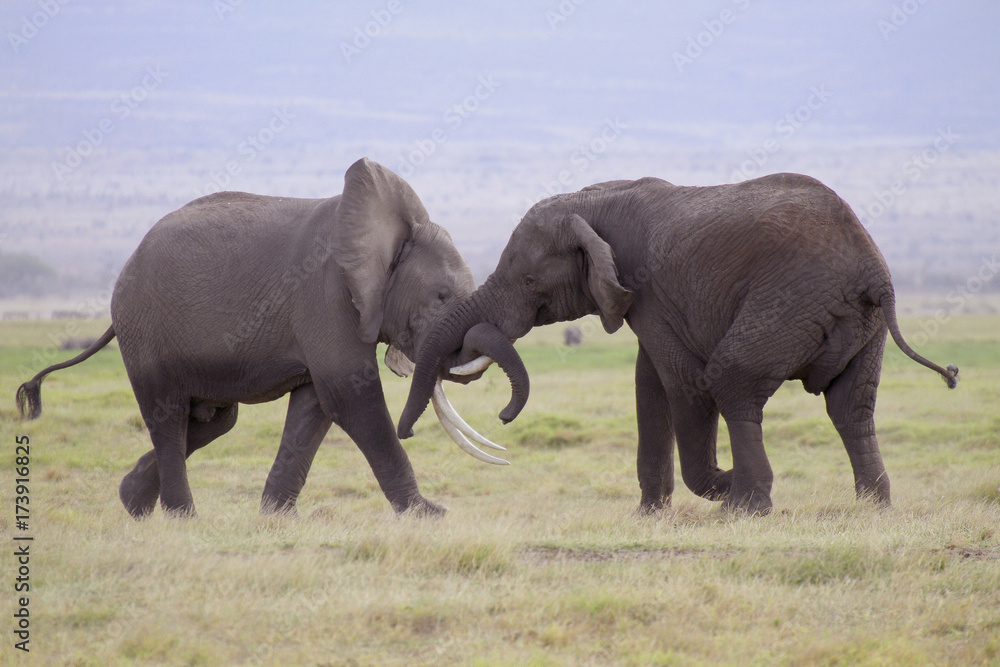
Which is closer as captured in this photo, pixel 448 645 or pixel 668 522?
pixel 448 645

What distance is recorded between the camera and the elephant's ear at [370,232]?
8289 mm

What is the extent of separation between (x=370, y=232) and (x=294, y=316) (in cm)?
88

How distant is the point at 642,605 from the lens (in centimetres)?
535

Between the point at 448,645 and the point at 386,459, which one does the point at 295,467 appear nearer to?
the point at 386,459

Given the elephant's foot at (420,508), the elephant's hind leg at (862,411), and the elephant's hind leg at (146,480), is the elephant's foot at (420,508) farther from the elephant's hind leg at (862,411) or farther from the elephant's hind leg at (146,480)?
the elephant's hind leg at (862,411)

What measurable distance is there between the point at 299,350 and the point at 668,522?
3.11 metres

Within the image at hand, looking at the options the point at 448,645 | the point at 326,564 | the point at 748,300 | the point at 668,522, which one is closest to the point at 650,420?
the point at 668,522

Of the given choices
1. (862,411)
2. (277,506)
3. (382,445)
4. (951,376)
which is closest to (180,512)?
(277,506)

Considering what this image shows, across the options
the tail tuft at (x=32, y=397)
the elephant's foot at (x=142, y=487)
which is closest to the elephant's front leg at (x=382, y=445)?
the elephant's foot at (x=142, y=487)

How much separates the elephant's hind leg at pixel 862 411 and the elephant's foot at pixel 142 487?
5.55 m

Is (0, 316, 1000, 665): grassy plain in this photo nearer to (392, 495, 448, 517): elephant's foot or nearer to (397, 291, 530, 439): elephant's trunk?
(392, 495, 448, 517): elephant's foot

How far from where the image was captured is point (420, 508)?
8422mm

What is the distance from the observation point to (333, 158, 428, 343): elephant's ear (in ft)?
27.2

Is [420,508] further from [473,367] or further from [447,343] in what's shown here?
[447,343]
